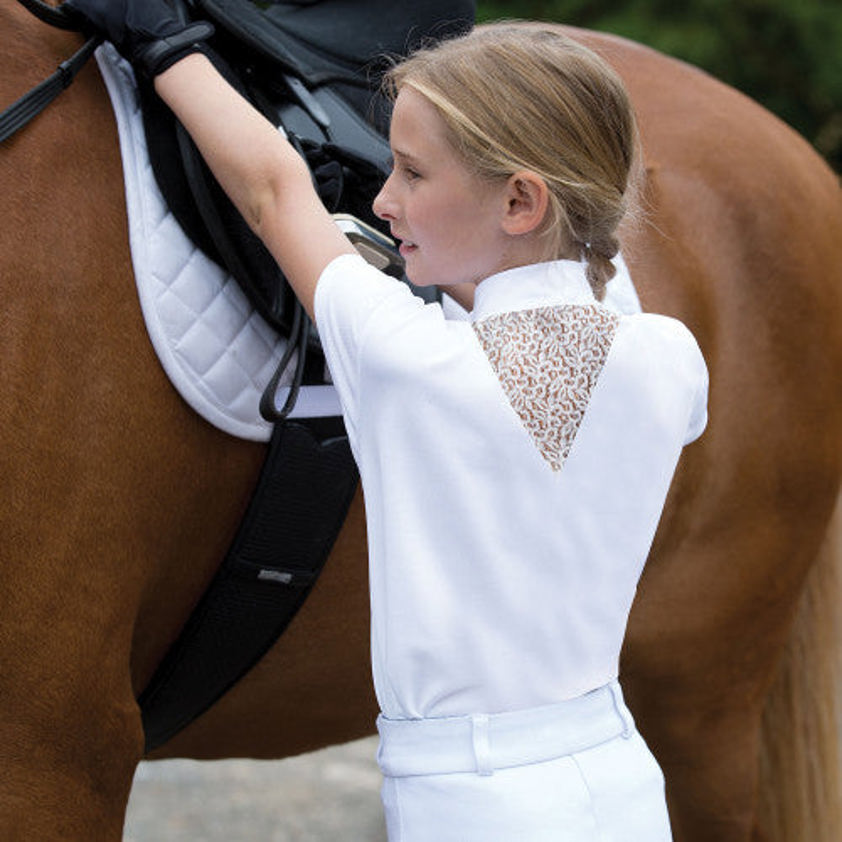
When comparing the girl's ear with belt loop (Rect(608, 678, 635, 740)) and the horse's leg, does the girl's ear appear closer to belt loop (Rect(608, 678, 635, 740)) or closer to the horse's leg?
belt loop (Rect(608, 678, 635, 740))

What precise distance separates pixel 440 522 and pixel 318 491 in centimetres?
52

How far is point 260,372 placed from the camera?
5.13 feet

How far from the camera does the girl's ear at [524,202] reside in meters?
1.10

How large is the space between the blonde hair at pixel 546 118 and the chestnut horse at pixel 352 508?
455 millimetres

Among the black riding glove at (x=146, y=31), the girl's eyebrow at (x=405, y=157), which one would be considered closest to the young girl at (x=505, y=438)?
the girl's eyebrow at (x=405, y=157)

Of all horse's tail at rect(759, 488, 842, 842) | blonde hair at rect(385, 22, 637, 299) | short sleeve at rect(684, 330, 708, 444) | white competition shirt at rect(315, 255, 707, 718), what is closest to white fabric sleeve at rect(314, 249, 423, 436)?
white competition shirt at rect(315, 255, 707, 718)

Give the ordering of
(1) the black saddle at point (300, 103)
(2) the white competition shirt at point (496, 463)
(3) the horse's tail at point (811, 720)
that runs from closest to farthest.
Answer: (2) the white competition shirt at point (496, 463) < (1) the black saddle at point (300, 103) < (3) the horse's tail at point (811, 720)

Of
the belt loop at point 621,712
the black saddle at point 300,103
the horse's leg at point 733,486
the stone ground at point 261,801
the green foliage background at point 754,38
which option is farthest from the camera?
the green foliage background at point 754,38

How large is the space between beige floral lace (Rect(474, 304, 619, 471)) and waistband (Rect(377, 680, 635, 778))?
20cm

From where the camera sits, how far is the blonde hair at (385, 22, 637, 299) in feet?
3.62

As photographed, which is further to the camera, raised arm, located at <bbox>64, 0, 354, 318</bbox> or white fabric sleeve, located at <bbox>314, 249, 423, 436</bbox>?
raised arm, located at <bbox>64, 0, 354, 318</bbox>

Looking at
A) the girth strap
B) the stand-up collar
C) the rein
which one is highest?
the rein

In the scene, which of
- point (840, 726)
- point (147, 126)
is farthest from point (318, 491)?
point (840, 726)

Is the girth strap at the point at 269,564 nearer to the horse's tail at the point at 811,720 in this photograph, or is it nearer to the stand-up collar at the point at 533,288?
the stand-up collar at the point at 533,288
